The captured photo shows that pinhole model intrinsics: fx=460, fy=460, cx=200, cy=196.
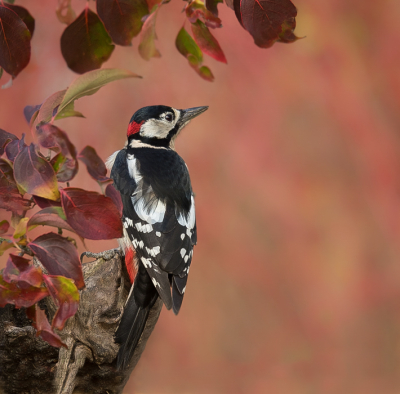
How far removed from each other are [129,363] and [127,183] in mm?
456

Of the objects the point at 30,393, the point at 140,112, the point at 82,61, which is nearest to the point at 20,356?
the point at 30,393

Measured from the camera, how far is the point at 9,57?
530mm

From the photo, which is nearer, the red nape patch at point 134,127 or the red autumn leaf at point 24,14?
the red autumn leaf at point 24,14

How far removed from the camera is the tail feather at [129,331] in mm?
900

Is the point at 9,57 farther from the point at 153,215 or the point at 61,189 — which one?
the point at 153,215

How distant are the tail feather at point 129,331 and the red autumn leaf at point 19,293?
1.49 ft

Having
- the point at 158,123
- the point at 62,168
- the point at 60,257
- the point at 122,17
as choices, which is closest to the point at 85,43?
the point at 122,17

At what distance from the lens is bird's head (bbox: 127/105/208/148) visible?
4.39 feet

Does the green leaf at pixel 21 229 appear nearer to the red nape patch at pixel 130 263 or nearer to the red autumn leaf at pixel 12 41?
the red autumn leaf at pixel 12 41

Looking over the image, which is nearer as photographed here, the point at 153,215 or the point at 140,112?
the point at 153,215

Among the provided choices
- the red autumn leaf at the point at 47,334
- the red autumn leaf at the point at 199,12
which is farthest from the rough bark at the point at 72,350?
the red autumn leaf at the point at 199,12

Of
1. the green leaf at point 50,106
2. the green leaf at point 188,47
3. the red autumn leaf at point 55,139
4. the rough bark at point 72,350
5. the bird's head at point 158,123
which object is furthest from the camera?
the bird's head at point 158,123

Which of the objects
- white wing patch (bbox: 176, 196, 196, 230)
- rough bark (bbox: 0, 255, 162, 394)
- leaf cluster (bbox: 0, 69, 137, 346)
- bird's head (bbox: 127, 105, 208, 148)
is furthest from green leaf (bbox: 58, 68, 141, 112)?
bird's head (bbox: 127, 105, 208, 148)

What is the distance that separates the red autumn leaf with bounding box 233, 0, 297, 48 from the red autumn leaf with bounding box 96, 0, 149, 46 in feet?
0.42
